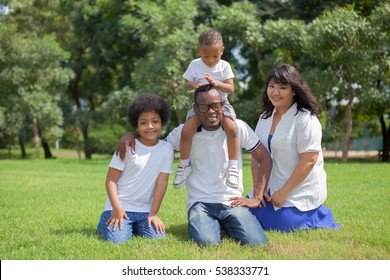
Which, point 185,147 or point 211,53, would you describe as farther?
point 211,53

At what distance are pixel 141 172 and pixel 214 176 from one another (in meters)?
0.75

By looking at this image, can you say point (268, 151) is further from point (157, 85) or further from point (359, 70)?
point (157, 85)

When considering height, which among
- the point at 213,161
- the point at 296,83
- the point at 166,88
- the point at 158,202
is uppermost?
the point at 166,88

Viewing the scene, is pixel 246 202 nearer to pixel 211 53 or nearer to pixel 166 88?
pixel 211 53

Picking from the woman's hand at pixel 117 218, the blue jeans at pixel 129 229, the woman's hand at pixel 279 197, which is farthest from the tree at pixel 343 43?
the woman's hand at pixel 117 218

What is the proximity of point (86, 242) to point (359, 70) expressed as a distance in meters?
15.3

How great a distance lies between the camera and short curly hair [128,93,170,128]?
517 cm

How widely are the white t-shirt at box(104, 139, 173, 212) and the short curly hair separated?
0.28 metres

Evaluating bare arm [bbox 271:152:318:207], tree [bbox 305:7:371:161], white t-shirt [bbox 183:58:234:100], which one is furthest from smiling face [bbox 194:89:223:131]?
tree [bbox 305:7:371:161]

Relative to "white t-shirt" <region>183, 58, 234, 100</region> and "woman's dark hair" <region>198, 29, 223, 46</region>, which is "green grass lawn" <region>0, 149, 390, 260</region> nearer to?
"white t-shirt" <region>183, 58, 234, 100</region>

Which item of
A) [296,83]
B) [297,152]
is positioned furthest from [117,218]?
[296,83]

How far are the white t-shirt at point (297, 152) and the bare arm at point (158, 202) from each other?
46.3 inches

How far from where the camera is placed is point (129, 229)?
16.6 feet
